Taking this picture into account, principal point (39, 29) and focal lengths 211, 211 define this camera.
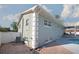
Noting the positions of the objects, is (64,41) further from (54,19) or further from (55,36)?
(54,19)

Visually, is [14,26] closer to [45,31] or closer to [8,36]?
[8,36]

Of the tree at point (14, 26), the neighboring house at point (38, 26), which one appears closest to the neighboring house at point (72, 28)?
the neighboring house at point (38, 26)

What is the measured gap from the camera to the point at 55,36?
9.71ft

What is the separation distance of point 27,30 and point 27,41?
0.50 ft

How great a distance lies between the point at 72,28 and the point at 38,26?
1.55 feet

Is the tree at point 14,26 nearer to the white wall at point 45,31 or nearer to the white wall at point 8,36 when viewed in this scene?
the white wall at point 8,36

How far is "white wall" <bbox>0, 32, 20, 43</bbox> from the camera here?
2.90 meters

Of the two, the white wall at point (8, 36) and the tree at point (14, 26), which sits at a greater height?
the tree at point (14, 26)

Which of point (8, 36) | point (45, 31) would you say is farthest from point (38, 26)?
point (8, 36)

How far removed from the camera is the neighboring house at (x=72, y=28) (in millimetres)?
2917

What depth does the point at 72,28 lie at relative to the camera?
2.93 m

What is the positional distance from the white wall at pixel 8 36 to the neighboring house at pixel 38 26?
3.7 inches
